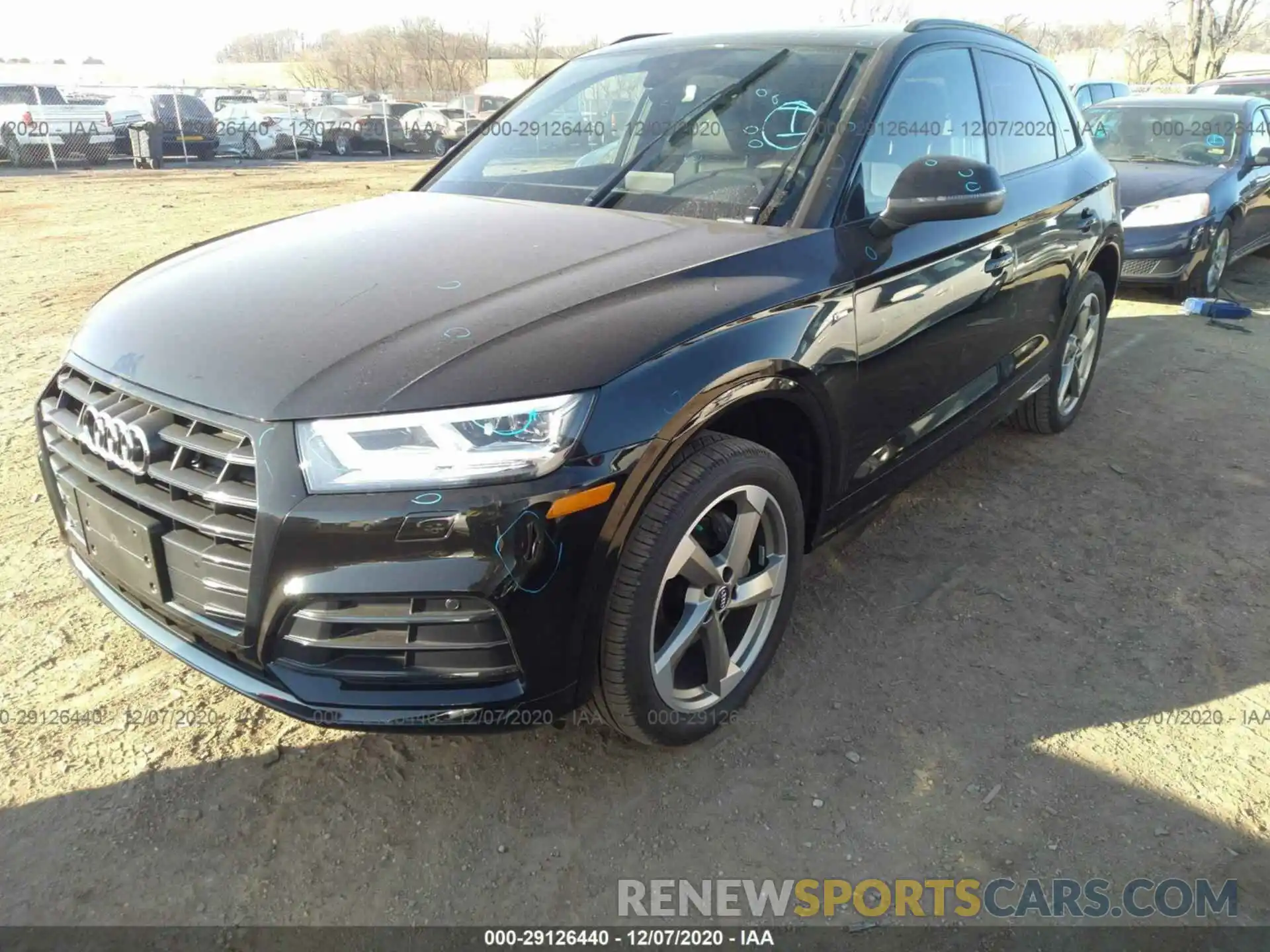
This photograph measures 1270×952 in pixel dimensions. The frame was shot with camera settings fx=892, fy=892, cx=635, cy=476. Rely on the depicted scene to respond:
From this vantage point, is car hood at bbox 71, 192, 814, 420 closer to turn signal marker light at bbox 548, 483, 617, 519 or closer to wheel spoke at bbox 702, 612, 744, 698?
turn signal marker light at bbox 548, 483, 617, 519

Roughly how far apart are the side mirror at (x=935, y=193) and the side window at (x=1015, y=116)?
41.0 inches

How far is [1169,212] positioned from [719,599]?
22.0 ft

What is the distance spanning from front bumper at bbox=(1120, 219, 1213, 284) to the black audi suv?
4.66 meters

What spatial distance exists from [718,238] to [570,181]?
2.60ft

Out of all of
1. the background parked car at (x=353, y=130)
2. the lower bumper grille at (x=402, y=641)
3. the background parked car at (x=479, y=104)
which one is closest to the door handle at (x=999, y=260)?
the lower bumper grille at (x=402, y=641)

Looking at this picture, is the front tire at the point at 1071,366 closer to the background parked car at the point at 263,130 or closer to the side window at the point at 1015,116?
the side window at the point at 1015,116

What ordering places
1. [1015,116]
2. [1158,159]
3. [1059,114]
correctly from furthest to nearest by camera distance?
1. [1158,159]
2. [1059,114]
3. [1015,116]

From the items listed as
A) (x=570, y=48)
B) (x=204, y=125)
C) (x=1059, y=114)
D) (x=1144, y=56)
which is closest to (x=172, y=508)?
(x=1059, y=114)

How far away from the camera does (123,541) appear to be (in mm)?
2033

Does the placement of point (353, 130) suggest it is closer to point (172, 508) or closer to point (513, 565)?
point (172, 508)

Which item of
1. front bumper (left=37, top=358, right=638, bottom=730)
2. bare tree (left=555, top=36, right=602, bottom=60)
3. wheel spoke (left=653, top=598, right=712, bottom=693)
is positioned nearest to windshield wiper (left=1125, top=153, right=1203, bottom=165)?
wheel spoke (left=653, top=598, right=712, bottom=693)

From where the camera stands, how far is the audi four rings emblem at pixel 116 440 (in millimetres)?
1927

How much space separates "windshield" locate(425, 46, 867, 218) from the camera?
8.83ft

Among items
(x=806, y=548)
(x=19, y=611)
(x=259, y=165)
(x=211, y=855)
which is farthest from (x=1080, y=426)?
(x=259, y=165)
